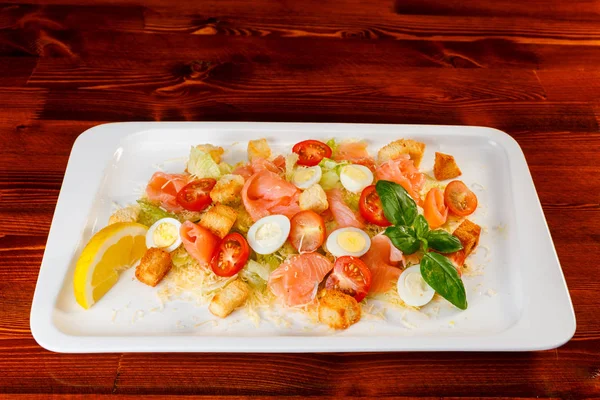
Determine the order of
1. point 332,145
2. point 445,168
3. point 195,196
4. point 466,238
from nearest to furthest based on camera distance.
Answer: point 466,238 → point 195,196 → point 445,168 → point 332,145

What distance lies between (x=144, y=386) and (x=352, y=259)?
1039 mm

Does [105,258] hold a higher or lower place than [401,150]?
lower

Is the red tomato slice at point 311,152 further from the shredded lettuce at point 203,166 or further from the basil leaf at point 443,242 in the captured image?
the basil leaf at point 443,242

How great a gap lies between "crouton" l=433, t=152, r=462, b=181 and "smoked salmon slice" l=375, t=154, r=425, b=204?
12cm

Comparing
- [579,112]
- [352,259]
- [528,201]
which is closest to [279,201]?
[352,259]

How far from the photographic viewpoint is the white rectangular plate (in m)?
2.46

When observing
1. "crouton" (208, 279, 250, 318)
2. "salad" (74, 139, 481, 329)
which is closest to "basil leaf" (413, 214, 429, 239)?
"salad" (74, 139, 481, 329)

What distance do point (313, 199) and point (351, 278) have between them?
17.8 inches

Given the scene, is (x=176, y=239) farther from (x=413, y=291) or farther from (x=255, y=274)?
(x=413, y=291)

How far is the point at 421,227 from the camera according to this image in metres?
2.76

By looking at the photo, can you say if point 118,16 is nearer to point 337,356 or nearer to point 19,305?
point 19,305

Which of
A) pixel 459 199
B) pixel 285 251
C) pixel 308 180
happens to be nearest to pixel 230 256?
pixel 285 251

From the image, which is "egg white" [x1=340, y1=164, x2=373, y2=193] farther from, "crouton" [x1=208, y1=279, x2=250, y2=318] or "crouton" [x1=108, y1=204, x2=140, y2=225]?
"crouton" [x1=108, y1=204, x2=140, y2=225]

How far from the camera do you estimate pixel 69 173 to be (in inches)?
125
